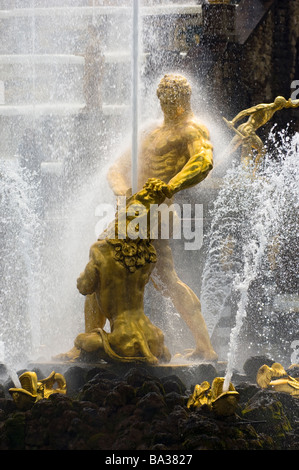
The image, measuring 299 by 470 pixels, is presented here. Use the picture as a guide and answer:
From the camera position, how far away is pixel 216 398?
13.0 feet

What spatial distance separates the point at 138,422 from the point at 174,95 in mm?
2007

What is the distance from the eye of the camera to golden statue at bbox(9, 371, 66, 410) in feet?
13.4

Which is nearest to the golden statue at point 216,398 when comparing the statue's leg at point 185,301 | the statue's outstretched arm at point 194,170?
the statue's leg at point 185,301

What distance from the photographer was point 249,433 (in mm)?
3826

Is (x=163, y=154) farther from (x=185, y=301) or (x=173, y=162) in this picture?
(x=185, y=301)

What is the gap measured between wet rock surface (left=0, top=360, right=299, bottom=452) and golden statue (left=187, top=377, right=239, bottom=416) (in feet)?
0.10

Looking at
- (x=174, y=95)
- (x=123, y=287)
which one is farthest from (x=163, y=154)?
(x=123, y=287)

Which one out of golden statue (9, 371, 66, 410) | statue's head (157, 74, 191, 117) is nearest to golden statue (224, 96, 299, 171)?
statue's head (157, 74, 191, 117)

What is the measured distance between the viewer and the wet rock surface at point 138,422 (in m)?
3.70

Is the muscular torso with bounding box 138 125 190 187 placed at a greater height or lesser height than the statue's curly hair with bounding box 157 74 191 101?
lesser

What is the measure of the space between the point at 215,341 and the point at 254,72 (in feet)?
8.35

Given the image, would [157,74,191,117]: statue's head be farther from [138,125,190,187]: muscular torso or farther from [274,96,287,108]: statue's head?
[274,96,287,108]: statue's head

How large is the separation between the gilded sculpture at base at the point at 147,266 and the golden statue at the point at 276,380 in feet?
1.29
